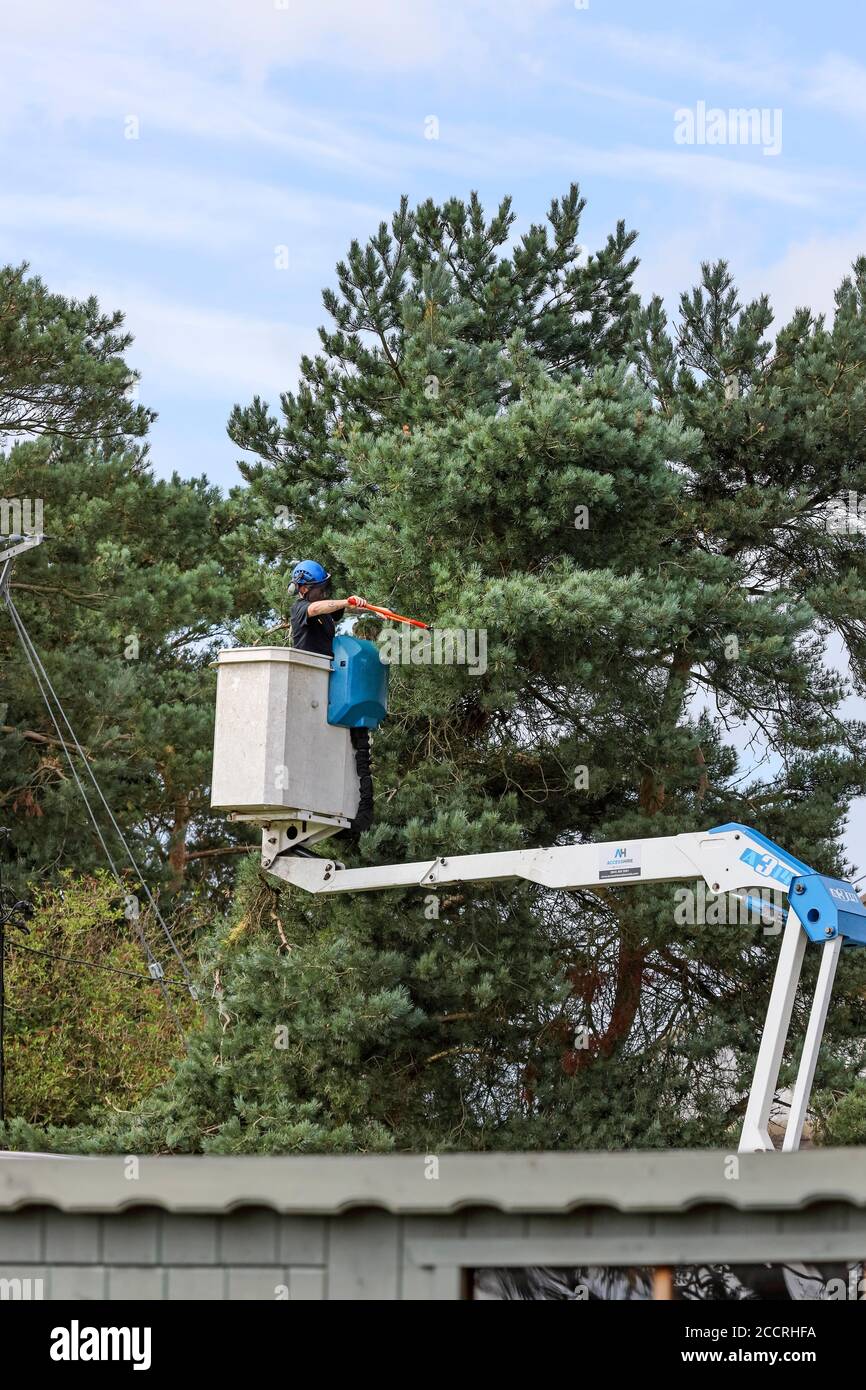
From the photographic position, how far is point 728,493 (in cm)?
2373

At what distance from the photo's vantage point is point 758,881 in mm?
11867

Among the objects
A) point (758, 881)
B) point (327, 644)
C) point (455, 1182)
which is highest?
point (327, 644)

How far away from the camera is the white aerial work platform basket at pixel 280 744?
13812mm

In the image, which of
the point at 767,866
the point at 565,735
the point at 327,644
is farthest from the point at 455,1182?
the point at 565,735

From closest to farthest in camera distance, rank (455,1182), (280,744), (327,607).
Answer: (455,1182), (280,744), (327,607)

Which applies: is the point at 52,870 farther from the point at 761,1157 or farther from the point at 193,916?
the point at 761,1157

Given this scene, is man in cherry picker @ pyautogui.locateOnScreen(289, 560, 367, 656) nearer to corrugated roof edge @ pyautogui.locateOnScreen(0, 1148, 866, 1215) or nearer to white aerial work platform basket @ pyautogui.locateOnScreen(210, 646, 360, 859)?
white aerial work platform basket @ pyautogui.locateOnScreen(210, 646, 360, 859)

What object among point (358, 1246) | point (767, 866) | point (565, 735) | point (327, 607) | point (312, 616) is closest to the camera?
point (358, 1246)

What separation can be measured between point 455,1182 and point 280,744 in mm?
8043

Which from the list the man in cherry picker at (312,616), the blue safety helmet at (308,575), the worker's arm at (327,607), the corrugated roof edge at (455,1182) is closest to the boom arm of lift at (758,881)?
the man in cherry picker at (312,616)

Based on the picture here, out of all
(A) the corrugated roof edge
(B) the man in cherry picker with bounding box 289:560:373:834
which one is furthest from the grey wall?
(B) the man in cherry picker with bounding box 289:560:373:834

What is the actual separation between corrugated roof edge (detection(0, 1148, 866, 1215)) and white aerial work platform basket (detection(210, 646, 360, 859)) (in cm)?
756

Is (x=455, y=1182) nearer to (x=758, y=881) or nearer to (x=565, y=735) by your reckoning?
(x=758, y=881)

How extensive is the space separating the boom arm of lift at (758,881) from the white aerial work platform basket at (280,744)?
0.96 meters
